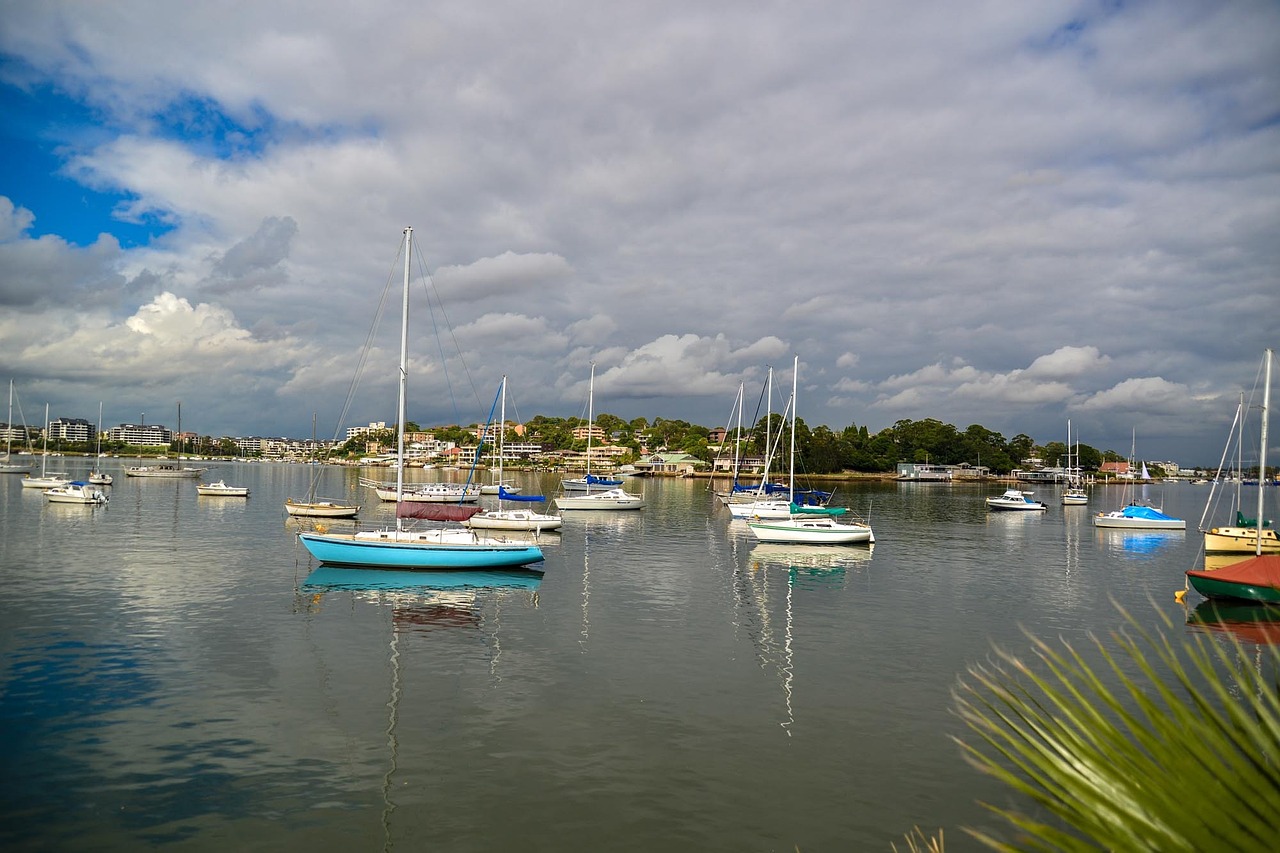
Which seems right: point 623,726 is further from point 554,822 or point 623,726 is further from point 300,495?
point 300,495

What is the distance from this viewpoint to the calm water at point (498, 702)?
13.4 metres

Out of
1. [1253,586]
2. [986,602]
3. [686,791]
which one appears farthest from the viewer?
[986,602]

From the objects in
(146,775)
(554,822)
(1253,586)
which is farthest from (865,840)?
(1253,586)

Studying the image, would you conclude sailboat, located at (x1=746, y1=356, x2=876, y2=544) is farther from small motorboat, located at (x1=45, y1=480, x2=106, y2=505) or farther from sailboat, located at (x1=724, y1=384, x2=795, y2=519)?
small motorboat, located at (x1=45, y1=480, x2=106, y2=505)

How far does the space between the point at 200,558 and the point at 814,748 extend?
1429 inches

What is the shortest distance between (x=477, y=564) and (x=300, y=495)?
75.4 m

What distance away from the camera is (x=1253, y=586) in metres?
30.2

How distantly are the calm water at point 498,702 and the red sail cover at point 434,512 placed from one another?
303 centimetres

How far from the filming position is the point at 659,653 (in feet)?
78.0

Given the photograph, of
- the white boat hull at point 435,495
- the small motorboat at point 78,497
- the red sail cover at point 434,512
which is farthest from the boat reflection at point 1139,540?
the small motorboat at point 78,497

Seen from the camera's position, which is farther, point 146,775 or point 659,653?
point 659,653

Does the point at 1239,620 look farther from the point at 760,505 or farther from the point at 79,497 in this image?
the point at 79,497

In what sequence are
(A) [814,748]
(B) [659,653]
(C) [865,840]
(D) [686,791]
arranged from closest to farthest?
(C) [865,840] → (D) [686,791] → (A) [814,748] → (B) [659,653]

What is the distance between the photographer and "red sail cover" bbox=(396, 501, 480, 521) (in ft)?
122
